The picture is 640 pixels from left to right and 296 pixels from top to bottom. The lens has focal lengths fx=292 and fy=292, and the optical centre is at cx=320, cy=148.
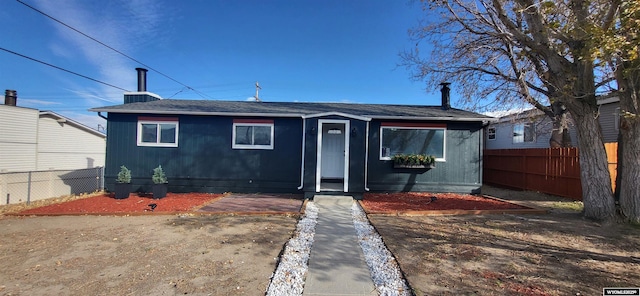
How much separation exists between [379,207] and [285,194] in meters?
3.34

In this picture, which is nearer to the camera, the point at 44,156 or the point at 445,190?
the point at 445,190

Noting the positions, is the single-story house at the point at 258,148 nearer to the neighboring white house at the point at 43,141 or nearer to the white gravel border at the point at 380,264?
the white gravel border at the point at 380,264

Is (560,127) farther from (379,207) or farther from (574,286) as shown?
(574,286)

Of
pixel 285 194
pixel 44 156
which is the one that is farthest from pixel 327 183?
pixel 44 156

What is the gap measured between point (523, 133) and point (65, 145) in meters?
26.0

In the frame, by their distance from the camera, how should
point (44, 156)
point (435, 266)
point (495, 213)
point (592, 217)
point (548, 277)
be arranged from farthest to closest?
point (44, 156), point (495, 213), point (592, 217), point (435, 266), point (548, 277)

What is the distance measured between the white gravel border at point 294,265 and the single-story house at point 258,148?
4.26 m

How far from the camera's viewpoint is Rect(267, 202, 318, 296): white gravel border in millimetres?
2984

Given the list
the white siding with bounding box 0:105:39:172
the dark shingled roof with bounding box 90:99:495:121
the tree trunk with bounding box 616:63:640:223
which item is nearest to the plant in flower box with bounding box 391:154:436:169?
the dark shingled roof with bounding box 90:99:495:121

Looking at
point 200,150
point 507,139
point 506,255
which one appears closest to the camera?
point 506,255

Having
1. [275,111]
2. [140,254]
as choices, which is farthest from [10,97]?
[140,254]

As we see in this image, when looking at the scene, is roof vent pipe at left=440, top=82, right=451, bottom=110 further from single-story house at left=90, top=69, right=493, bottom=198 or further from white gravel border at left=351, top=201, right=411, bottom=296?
white gravel border at left=351, top=201, right=411, bottom=296

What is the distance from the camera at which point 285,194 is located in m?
Result: 9.32

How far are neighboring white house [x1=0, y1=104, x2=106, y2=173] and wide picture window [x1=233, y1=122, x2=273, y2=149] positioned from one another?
36.1 ft
